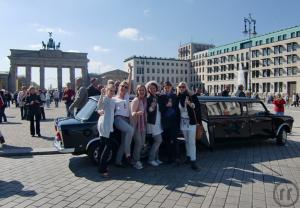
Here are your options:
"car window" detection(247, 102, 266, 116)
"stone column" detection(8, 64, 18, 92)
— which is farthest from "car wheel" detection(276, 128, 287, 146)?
"stone column" detection(8, 64, 18, 92)

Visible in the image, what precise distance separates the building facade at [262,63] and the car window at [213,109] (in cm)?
5935

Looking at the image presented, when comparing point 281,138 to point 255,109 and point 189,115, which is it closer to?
point 255,109

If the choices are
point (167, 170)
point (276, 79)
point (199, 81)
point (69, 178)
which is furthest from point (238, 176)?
point (199, 81)

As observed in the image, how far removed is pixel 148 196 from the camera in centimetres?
562

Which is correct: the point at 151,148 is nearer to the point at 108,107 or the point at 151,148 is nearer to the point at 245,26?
the point at 108,107

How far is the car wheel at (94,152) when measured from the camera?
7.57 meters

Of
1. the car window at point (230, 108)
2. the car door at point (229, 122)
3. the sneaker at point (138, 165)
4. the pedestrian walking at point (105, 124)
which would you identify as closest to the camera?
the pedestrian walking at point (105, 124)

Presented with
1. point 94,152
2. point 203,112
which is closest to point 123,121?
point 94,152

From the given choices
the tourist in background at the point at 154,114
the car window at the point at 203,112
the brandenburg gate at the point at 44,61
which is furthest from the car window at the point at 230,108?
the brandenburg gate at the point at 44,61

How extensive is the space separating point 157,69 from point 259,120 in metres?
133

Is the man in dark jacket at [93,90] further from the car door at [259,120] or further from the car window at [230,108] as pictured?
the car door at [259,120]

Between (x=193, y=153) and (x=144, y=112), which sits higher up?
(x=144, y=112)

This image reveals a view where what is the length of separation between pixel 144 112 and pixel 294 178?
11.4 ft

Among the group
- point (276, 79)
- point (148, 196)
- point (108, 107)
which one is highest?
point (276, 79)
